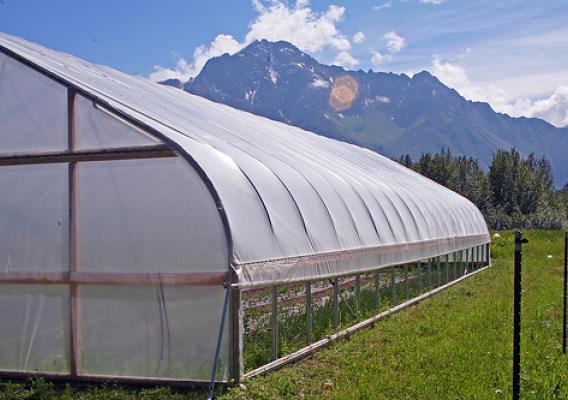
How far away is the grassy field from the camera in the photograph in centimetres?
817

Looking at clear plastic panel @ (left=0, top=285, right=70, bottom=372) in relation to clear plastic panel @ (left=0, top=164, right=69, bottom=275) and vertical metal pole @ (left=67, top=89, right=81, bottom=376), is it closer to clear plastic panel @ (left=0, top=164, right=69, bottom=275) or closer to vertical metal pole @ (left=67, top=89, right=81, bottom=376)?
vertical metal pole @ (left=67, top=89, right=81, bottom=376)

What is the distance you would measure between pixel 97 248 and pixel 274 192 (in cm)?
240

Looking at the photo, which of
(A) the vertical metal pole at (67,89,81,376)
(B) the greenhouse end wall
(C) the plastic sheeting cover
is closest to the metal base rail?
(B) the greenhouse end wall

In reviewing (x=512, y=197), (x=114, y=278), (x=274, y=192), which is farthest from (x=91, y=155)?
(x=512, y=197)

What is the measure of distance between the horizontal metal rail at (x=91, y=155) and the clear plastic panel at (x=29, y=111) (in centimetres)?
10

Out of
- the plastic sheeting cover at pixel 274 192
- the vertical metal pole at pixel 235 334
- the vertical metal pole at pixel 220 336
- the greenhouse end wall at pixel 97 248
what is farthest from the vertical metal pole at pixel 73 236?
the vertical metal pole at pixel 235 334

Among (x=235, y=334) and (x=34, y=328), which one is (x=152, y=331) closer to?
(x=235, y=334)

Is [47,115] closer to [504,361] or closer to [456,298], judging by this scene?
[504,361]

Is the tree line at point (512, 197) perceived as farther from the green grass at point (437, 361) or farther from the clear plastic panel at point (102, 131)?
the clear plastic panel at point (102, 131)

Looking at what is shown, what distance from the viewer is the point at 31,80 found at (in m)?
9.49

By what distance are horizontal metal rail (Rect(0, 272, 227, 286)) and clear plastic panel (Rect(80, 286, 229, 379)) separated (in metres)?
0.09

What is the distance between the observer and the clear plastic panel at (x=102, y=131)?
8852mm

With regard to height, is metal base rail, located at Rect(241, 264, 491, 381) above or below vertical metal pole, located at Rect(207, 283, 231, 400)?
below

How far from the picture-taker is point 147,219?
28.7 feet
